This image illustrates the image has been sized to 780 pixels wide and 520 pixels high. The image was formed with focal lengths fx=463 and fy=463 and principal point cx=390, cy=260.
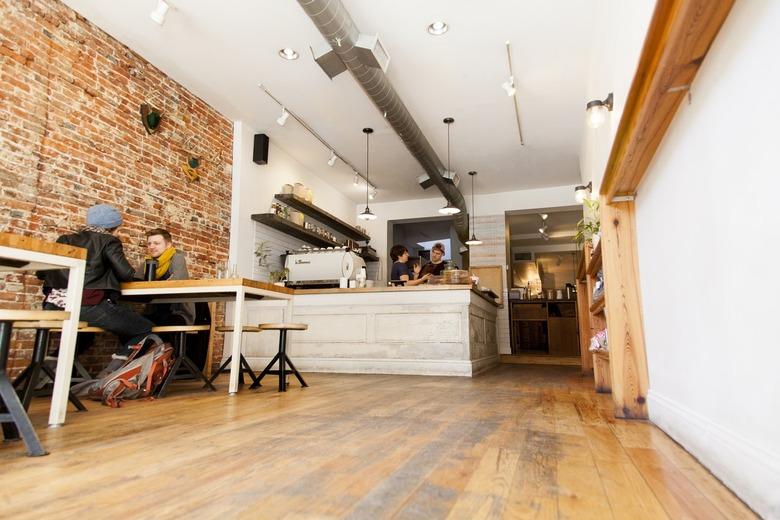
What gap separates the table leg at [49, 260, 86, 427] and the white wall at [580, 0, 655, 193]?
Result: 284cm

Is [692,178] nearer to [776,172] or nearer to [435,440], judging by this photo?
[776,172]

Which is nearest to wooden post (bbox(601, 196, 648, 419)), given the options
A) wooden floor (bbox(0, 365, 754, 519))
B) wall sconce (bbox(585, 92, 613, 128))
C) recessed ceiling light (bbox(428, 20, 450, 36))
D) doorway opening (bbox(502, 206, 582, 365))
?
wooden floor (bbox(0, 365, 754, 519))

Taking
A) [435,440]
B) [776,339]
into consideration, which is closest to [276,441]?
[435,440]

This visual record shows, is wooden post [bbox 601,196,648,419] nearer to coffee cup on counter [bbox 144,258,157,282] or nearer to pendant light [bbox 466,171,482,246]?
coffee cup on counter [bbox 144,258,157,282]

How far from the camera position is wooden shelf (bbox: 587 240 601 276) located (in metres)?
3.37

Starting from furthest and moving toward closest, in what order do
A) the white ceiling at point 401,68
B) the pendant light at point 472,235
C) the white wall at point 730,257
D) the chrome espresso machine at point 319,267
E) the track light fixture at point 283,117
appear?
the pendant light at point 472,235
the chrome espresso machine at point 319,267
the track light fixture at point 283,117
the white ceiling at point 401,68
the white wall at point 730,257

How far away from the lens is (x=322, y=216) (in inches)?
316

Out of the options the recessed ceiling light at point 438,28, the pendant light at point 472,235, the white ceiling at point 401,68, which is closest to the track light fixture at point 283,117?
the white ceiling at point 401,68

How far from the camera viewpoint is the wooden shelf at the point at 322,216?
7.16 metres

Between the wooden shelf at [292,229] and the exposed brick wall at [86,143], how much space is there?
766 mm

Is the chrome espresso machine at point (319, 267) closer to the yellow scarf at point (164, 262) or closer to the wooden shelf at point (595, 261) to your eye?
the yellow scarf at point (164, 262)

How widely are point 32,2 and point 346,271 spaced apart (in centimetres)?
443

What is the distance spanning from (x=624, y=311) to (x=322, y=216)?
6156mm

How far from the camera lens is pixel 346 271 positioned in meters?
6.81
